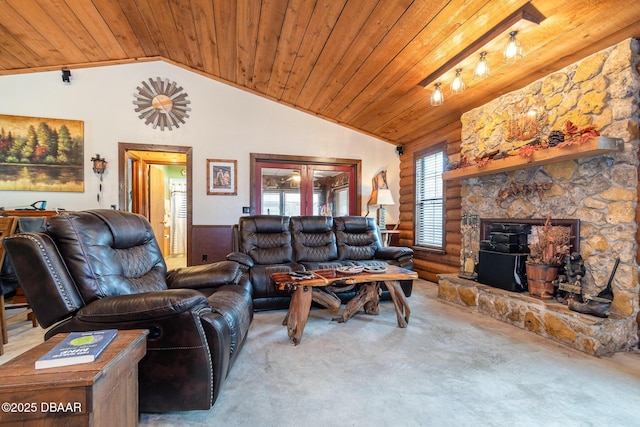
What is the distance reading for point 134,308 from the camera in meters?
1.35

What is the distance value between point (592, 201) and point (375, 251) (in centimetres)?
230

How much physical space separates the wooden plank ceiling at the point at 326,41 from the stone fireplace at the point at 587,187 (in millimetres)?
250

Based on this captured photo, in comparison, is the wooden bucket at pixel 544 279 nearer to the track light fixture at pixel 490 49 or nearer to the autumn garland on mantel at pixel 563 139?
the autumn garland on mantel at pixel 563 139

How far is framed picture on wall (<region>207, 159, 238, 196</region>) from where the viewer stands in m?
5.00

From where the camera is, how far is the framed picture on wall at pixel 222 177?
5.00 m

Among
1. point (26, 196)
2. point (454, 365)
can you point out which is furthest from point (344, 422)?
point (26, 196)

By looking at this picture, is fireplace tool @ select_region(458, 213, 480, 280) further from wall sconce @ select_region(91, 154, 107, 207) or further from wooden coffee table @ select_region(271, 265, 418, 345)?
wall sconce @ select_region(91, 154, 107, 207)

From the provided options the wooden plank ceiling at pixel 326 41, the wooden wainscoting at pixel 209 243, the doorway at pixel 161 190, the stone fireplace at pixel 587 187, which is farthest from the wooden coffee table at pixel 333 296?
the doorway at pixel 161 190

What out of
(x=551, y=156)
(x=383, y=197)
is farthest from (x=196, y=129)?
(x=551, y=156)

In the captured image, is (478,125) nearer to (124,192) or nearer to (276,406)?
(276,406)

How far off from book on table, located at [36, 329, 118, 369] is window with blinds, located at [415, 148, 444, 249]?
4.42 m

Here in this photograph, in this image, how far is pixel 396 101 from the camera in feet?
13.6

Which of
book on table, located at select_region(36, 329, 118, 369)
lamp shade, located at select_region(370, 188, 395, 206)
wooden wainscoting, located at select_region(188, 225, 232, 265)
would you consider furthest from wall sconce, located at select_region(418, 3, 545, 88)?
wooden wainscoting, located at select_region(188, 225, 232, 265)

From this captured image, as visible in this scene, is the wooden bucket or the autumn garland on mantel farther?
the wooden bucket
